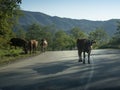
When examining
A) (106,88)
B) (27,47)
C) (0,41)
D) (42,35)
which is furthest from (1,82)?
(42,35)

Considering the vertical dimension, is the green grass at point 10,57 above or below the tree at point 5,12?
below

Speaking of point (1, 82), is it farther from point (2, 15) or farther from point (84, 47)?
point (2, 15)

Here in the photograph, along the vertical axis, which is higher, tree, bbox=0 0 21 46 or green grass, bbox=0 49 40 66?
→ tree, bbox=0 0 21 46

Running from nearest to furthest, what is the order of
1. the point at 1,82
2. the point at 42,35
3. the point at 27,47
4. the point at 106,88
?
the point at 106,88
the point at 1,82
the point at 27,47
the point at 42,35

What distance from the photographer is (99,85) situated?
13773 millimetres

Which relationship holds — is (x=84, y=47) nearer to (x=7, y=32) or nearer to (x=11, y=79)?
(x=7, y=32)

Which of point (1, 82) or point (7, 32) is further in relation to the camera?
point (7, 32)

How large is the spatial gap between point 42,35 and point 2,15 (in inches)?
5798

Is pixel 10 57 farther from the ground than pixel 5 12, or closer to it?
closer to it

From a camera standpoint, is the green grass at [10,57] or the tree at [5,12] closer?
the green grass at [10,57]

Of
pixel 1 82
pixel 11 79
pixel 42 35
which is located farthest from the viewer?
pixel 42 35

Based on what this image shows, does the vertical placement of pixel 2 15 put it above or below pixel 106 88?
above

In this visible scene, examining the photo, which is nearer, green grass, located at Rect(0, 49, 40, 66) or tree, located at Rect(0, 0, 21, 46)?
green grass, located at Rect(0, 49, 40, 66)

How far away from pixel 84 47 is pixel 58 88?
45.3 ft
